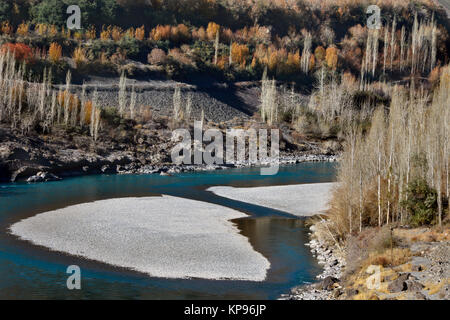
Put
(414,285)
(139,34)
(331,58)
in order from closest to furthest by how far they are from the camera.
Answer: (414,285) → (139,34) → (331,58)

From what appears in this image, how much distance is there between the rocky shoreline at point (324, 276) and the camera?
57.9 feet

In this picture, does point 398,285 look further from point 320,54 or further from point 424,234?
point 320,54

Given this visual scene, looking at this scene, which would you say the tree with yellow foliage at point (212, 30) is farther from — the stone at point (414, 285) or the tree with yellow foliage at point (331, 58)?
the stone at point (414, 285)

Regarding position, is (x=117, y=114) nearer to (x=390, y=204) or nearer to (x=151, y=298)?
(x=390, y=204)

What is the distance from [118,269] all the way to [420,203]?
491 inches

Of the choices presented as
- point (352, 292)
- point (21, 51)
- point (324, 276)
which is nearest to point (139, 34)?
point (21, 51)

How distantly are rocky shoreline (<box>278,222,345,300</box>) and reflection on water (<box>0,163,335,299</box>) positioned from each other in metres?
0.42

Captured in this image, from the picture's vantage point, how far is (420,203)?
2372 centimetres

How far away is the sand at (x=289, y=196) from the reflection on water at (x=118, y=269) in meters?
1.17

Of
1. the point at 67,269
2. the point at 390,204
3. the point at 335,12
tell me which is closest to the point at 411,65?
the point at 335,12

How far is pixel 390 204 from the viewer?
985 inches

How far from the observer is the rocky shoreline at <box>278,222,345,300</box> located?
17.6m

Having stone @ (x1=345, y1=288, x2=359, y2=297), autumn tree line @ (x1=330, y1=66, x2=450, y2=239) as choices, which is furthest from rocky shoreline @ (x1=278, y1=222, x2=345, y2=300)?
autumn tree line @ (x1=330, y1=66, x2=450, y2=239)
